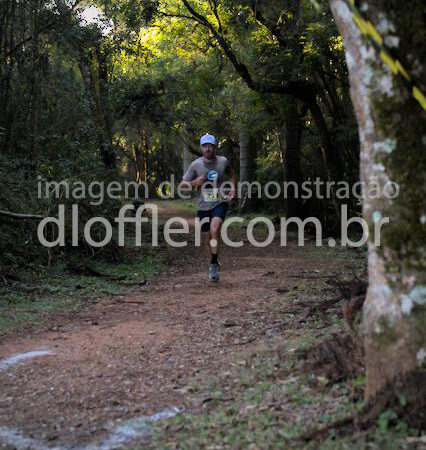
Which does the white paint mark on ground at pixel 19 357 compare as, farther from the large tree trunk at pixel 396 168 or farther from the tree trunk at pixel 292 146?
the tree trunk at pixel 292 146

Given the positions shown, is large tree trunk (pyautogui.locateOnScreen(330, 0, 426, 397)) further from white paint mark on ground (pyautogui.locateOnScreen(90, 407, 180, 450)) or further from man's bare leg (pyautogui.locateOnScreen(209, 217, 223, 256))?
man's bare leg (pyautogui.locateOnScreen(209, 217, 223, 256))

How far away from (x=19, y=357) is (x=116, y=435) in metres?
2.42

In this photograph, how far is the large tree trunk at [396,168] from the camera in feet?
11.7

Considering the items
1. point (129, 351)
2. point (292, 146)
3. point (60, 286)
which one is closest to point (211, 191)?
point (60, 286)

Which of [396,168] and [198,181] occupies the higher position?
[198,181]

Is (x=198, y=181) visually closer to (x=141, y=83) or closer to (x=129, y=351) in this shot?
(x=129, y=351)

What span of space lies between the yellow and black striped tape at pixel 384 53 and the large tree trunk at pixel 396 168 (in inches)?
1.2

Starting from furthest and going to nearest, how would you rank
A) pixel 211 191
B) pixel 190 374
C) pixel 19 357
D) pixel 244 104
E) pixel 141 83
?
pixel 244 104 → pixel 141 83 → pixel 211 191 → pixel 19 357 → pixel 190 374

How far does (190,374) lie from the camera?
211 inches

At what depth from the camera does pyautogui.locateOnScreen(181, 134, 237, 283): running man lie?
9727 mm

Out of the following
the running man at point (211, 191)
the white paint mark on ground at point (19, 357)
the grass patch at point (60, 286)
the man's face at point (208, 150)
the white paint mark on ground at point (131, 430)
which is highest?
the man's face at point (208, 150)

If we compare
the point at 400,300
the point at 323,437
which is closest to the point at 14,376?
the point at 323,437

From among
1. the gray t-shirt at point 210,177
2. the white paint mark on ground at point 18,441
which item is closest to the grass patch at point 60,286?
the gray t-shirt at point 210,177

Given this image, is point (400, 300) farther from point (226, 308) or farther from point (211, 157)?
point (211, 157)
